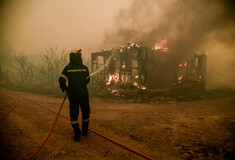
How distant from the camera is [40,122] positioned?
14.6 feet

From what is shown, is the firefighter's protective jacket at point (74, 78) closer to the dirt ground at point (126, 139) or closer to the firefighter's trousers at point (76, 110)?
the firefighter's trousers at point (76, 110)

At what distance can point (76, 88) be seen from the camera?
10.8ft

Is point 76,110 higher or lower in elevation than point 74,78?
lower

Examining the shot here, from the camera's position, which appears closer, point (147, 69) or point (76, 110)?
point (76, 110)

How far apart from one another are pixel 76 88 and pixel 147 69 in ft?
26.6

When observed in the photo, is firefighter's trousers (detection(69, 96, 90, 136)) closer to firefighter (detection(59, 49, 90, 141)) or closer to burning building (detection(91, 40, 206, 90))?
firefighter (detection(59, 49, 90, 141))

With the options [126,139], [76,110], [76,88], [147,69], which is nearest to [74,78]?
[76,88]

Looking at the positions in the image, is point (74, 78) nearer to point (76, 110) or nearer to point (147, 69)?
point (76, 110)

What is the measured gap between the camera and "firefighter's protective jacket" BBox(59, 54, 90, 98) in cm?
331

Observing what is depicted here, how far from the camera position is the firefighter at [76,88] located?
328cm

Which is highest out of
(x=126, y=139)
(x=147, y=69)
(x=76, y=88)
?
(x=147, y=69)

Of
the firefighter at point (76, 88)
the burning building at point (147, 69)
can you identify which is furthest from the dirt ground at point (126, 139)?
the burning building at point (147, 69)

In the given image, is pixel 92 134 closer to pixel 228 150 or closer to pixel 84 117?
pixel 84 117

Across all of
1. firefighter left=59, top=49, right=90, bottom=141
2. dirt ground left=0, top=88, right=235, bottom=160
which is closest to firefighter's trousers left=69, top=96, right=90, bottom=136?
firefighter left=59, top=49, right=90, bottom=141
